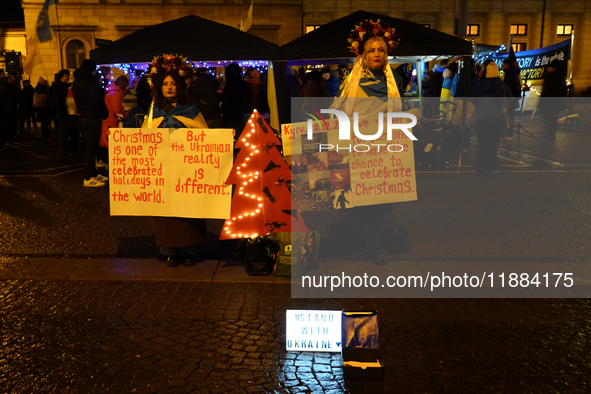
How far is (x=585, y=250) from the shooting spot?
19.7 ft

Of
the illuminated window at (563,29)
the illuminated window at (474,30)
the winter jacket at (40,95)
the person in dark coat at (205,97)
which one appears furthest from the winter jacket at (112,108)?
the illuminated window at (563,29)

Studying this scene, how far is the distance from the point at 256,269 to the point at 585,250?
11.2 feet

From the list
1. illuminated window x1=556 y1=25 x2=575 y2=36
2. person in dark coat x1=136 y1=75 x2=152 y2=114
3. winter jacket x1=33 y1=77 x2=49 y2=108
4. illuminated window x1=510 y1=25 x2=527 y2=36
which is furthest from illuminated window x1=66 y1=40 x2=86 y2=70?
illuminated window x1=556 y1=25 x2=575 y2=36

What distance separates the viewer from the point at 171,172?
5.58 m

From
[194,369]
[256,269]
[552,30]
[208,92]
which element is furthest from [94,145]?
[552,30]

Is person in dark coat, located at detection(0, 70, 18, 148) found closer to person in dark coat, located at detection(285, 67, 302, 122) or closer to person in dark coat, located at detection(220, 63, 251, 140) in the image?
person in dark coat, located at detection(220, 63, 251, 140)

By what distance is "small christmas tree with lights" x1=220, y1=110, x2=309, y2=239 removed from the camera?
5.33 meters

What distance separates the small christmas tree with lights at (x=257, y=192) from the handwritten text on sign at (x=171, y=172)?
124 mm

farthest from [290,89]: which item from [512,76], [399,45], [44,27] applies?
[44,27]

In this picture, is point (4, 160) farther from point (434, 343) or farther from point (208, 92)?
point (434, 343)

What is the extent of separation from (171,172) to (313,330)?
244cm

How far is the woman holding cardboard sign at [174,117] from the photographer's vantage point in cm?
541

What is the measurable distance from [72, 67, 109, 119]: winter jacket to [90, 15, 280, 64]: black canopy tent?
0.45 metres

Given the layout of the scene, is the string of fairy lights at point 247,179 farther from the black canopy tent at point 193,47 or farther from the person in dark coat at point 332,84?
the person in dark coat at point 332,84
